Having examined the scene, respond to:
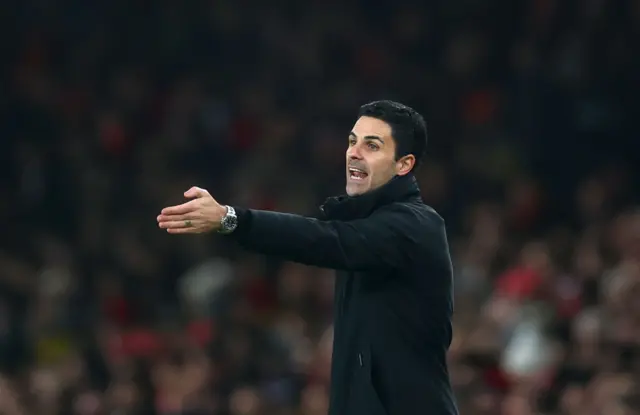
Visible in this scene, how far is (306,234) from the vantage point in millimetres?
4742

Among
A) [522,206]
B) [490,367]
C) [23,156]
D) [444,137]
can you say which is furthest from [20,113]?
[490,367]

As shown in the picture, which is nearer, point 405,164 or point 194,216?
point 194,216

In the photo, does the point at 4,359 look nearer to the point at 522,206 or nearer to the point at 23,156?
the point at 23,156

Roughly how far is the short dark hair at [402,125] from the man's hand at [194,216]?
32.0 inches

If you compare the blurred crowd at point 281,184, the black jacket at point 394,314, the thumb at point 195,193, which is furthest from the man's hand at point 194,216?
the blurred crowd at point 281,184

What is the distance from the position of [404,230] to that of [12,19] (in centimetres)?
924

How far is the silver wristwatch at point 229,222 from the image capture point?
183 inches

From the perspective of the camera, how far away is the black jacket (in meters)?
4.96

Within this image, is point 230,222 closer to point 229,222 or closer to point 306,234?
point 229,222

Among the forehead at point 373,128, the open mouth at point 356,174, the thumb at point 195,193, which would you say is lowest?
the thumb at point 195,193

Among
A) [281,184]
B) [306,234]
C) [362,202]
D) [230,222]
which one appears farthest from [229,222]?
[281,184]

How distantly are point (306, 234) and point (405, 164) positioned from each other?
0.61m

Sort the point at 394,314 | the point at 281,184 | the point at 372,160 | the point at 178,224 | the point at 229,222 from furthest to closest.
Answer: the point at 281,184
the point at 372,160
the point at 394,314
the point at 229,222
the point at 178,224

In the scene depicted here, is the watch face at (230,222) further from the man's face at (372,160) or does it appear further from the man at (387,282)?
the man's face at (372,160)
